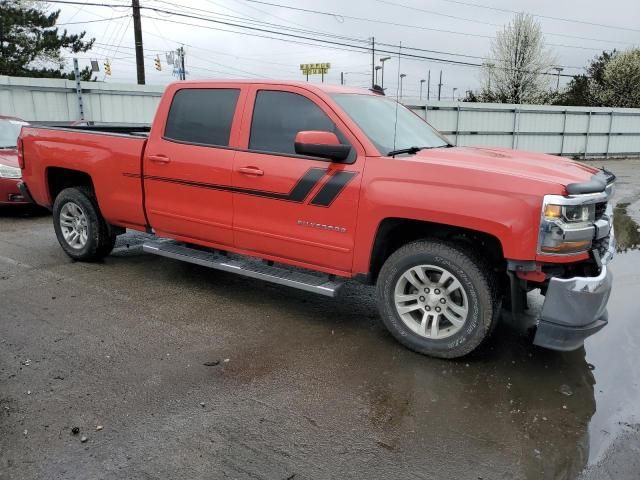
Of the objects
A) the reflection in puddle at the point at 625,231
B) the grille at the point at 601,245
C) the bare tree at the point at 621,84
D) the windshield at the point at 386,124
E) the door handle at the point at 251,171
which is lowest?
the reflection in puddle at the point at 625,231

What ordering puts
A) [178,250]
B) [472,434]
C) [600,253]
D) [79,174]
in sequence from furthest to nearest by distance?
[79,174]
[178,250]
[600,253]
[472,434]

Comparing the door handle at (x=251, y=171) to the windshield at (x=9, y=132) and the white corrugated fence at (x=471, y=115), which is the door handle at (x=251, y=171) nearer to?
the windshield at (x=9, y=132)

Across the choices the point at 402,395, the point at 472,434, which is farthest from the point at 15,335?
the point at 472,434

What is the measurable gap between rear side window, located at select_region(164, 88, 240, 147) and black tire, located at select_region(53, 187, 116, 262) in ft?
4.70

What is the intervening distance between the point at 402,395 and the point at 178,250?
108 inches

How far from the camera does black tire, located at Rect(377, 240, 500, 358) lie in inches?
145

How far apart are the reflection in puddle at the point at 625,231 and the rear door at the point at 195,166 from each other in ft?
18.5

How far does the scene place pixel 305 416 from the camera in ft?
10.5

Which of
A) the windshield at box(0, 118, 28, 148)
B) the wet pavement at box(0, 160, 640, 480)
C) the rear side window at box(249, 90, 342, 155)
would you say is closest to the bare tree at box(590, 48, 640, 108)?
the wet pavement at box(0, 160, 640, 480)

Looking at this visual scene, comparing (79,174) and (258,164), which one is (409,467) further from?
(79,174)

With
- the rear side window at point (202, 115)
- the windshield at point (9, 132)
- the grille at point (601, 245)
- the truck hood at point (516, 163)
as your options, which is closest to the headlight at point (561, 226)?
the truck hood at point (516, 163)

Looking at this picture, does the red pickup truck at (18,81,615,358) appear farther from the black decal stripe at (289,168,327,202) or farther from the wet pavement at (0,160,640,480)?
the wet pavement at (0,160,640,480)

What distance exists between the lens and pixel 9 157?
8711 mm

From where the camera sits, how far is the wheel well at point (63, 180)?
619cm
